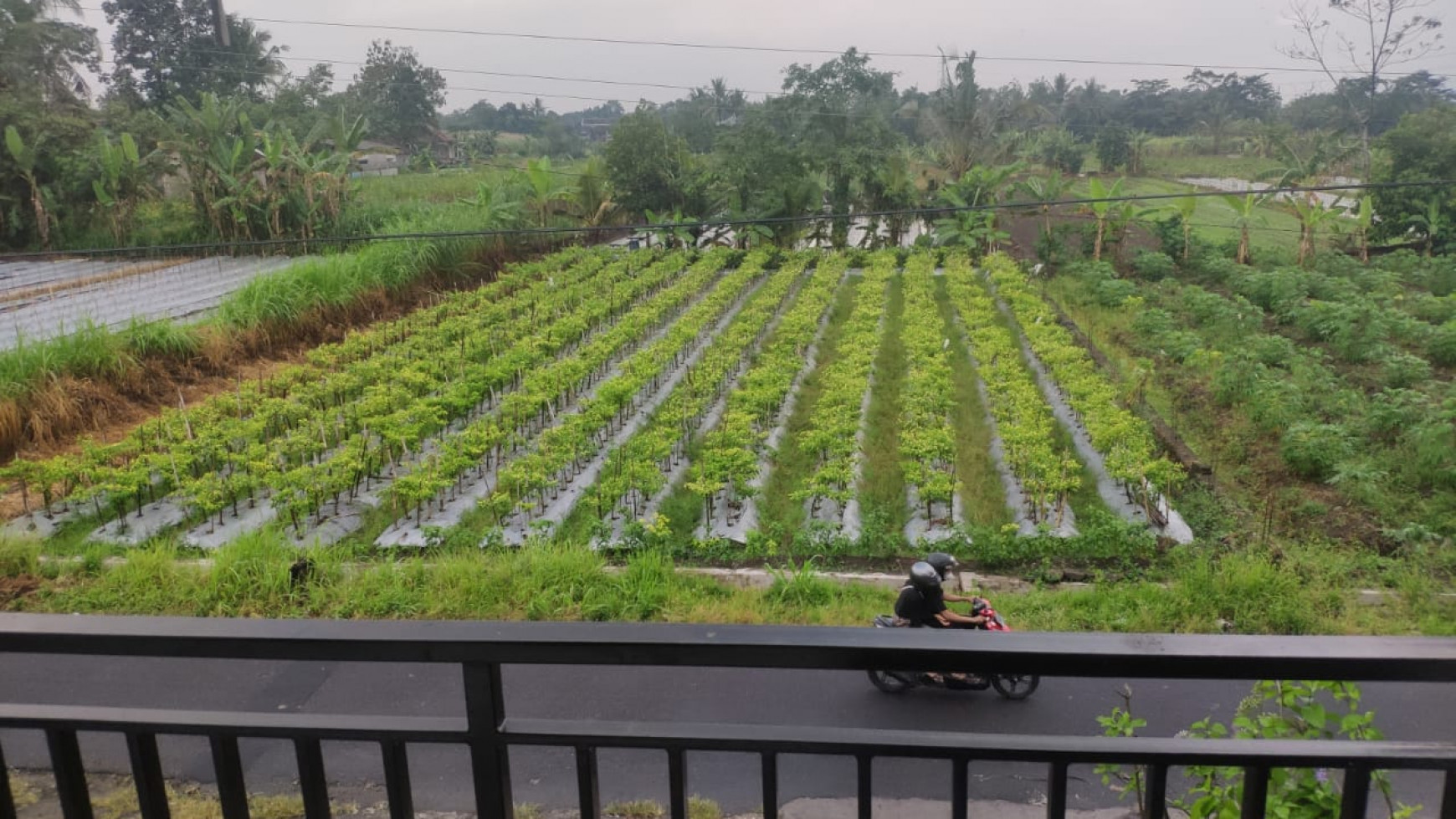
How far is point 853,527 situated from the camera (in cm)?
685

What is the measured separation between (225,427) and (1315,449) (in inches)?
348

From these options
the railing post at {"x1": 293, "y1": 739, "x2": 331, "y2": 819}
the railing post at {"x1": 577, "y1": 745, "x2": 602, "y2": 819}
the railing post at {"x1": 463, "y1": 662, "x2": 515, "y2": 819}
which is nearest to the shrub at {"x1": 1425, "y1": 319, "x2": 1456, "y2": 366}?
the railing post at {"x1": 577, "y1": 745, "x2": 602, "y2": 819}

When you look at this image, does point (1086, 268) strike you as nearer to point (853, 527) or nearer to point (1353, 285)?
point (1353, 285)

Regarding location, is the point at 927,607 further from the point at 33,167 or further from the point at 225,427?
the point at 33,167

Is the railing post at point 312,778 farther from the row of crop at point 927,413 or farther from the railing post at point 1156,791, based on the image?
the row of crop at point 927,413

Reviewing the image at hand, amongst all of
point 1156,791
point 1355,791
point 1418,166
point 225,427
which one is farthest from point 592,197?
point 1355,791

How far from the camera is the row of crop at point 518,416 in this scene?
7.15 meters

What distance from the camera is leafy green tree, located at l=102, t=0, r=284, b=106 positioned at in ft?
72.2

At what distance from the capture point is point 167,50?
22.4 metres

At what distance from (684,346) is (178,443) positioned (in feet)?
18.2

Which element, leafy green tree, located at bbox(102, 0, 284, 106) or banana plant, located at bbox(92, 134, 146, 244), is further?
leafy green tree, located at bbox(102, 0, 284, 106)

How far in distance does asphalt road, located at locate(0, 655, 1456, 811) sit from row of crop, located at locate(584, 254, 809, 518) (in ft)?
7.53

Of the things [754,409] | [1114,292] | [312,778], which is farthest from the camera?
[1114,292]

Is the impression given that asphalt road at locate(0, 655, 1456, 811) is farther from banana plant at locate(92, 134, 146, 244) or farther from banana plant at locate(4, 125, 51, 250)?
banana plant at locate(4, 125, 51, 250)
